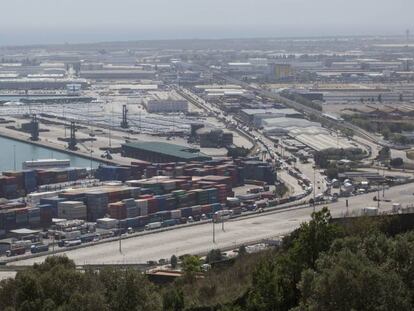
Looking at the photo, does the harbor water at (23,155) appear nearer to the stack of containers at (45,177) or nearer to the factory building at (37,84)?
the stack of containers at (45,177)

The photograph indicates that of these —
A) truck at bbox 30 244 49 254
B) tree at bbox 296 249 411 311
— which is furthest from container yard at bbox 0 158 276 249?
tree at bbox 296 249 411 311

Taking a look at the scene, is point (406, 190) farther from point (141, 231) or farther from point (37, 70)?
point (37, 70)

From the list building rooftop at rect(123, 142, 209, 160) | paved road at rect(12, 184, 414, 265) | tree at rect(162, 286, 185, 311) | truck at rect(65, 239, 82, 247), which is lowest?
truck at rect(65, 239, 82, 247)

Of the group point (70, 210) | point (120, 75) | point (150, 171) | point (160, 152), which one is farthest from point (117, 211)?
point (120, 75)

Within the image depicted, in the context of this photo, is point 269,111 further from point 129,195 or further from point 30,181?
point 129,195

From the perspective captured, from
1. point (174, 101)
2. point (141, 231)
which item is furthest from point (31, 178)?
point (174, 101)

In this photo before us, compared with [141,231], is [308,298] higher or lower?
higher

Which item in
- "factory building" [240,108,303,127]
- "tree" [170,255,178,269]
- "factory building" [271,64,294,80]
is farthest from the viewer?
"factory building" [271,64,294,80]

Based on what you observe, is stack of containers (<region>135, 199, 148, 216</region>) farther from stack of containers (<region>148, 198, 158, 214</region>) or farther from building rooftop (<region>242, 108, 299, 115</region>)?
building rooftop (<region>242, 108, 299, 115</region>)
